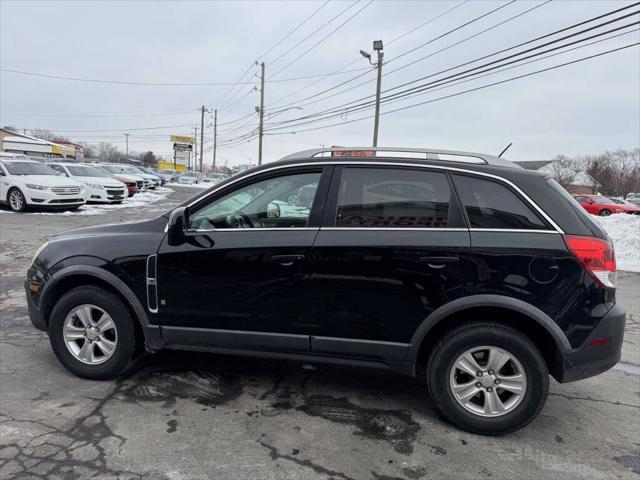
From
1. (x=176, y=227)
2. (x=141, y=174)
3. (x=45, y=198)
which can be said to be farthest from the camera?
(x=141, y=174)

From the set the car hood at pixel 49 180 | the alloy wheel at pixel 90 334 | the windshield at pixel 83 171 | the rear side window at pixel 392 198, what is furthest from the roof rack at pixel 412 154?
the windshield at pixel 83 171

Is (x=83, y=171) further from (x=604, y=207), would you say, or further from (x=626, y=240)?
(x=604, y=207)

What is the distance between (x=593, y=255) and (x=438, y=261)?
95cm

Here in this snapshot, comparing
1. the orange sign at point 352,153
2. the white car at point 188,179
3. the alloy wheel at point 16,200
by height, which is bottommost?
the alloy wheel at point 16,200

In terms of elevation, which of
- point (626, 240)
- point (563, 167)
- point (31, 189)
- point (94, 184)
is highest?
point (563, 167)

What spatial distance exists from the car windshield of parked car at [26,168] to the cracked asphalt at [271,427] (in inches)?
511

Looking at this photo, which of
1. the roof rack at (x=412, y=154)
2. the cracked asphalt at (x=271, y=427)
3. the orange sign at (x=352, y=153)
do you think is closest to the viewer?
the cracked asphalt at (x=271, y=427)

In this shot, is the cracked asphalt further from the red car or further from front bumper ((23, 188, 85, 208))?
the red car

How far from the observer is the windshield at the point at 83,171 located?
18672 millimetres

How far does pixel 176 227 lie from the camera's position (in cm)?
329

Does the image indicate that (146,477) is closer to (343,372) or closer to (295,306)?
(295,306)

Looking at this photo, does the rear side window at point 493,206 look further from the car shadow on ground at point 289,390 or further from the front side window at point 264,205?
the car shadow on ground at point 289,390

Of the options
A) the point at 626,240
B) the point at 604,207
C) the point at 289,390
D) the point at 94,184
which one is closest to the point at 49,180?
the point at 94,184

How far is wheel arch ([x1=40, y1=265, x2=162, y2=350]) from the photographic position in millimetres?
3428
